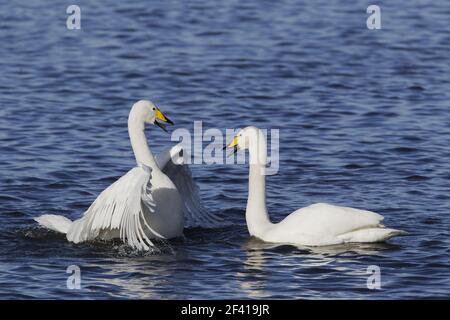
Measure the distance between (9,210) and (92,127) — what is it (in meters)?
4.35

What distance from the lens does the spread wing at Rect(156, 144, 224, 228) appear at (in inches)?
568

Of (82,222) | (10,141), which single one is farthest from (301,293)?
(10,141)

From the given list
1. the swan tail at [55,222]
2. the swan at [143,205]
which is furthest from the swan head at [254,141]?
the swan tail at [55,222]

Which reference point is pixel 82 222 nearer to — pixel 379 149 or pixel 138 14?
pixel 379 149

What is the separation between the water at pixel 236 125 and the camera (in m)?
12.3

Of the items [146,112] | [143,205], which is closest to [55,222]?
[143,205]

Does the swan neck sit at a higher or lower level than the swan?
higher

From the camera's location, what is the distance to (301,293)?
1166 cm

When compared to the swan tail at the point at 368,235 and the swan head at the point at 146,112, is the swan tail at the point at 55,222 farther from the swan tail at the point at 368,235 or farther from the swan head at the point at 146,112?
the swan tail at the point at 368,235

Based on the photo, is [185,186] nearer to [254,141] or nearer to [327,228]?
[254,141]

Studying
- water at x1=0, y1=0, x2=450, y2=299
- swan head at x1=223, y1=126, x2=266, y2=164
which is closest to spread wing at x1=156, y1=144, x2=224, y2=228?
water at x1=0, y1=0, x2=450, y2=299

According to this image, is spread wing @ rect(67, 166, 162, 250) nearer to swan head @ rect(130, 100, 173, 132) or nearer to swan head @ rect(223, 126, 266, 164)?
swan head @ rect(130, 100, 173, 132)

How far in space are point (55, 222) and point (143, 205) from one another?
969mm

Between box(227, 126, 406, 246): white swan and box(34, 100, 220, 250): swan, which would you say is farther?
box(227, 126, 406, 246): white swan
